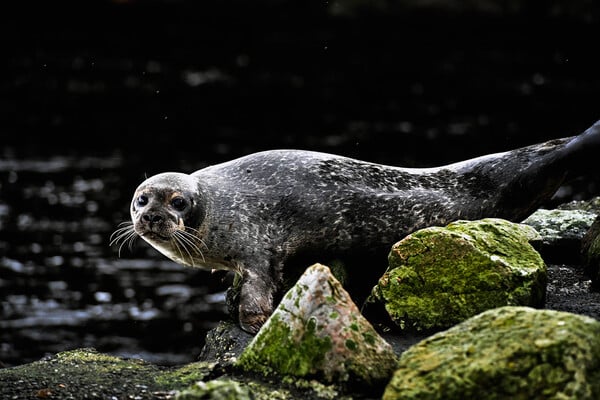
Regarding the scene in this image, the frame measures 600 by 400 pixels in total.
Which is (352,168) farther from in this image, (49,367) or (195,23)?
(195,23)

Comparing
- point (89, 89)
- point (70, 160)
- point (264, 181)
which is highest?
point (89, 89)

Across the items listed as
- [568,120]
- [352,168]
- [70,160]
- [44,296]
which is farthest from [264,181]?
[568,120]

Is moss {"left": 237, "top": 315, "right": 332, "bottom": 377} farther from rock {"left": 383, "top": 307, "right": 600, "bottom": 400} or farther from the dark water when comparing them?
the dark water

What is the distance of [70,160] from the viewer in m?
22.8

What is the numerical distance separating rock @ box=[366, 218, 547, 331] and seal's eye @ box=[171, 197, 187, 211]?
78.2 inches

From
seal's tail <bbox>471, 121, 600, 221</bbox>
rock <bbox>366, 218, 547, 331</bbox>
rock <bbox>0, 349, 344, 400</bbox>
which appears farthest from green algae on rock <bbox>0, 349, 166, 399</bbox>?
seal's tail <bbox>471, 121, 600, 221</bbox>

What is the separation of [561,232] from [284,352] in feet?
14.5

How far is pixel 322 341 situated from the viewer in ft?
22.3

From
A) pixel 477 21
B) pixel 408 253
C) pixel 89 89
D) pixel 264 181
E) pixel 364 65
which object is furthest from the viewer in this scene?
pixel 477 21

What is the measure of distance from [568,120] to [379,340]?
18913 mm

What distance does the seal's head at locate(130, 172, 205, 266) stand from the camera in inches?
349

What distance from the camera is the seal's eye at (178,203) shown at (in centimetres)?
902

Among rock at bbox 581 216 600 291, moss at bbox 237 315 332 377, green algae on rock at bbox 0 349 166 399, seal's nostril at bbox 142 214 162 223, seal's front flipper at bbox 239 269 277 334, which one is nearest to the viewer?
moss at bbox 237 315 332 377

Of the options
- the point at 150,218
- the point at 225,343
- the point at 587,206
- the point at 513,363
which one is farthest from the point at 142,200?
the point at 587,206
